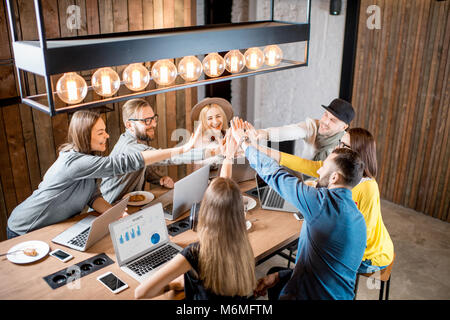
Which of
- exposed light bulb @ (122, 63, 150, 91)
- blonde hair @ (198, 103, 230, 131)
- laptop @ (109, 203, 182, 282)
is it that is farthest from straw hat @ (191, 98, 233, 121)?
laptop @ (109, 203, 182, 282)

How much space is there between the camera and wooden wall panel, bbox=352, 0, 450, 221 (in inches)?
165

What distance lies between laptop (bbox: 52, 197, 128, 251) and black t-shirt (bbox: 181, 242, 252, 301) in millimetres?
662

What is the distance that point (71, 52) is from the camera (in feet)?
6.34

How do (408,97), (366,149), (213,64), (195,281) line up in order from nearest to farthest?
(195,281)
(366,149)
(213,64)
(408,97)

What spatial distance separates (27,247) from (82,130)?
76cm

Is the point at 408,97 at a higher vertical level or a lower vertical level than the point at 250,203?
higher

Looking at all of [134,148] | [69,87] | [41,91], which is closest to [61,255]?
[69,87]

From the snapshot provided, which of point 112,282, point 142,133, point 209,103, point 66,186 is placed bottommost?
point 112,282

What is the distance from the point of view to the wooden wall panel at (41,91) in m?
3.39

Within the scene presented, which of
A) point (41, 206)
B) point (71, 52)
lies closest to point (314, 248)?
point (71, 52)

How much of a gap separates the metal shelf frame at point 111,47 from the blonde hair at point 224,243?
795mm

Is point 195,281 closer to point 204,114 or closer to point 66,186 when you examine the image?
point 66,186

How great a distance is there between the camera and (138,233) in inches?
91.1
